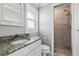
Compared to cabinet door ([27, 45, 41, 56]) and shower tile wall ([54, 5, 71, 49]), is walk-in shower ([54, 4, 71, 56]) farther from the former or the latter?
cabinet door ([27, 45, 41, 56])

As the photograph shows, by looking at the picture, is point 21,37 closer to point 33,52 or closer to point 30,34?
point 30,34

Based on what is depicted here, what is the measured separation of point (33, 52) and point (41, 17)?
0.49 metres

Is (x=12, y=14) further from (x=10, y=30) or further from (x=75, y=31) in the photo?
(x=75, y=31)

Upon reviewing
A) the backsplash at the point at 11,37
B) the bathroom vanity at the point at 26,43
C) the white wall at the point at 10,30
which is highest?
the white wall at the point at 10,30

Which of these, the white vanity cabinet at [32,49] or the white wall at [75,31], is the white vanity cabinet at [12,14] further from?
the white wall at [75,31]

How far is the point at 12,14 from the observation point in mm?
1396

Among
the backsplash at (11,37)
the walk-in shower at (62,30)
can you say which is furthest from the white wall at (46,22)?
the backsplash at (11,37)

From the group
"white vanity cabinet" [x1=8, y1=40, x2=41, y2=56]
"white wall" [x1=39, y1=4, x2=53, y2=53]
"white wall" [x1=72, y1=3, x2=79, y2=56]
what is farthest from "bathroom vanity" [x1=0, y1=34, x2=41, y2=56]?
"white wall" [x1=72, y1=3, x2=79, y2=56]

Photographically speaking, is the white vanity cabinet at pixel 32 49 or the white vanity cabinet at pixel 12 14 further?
the white vanity cabinet at pixel 12 14

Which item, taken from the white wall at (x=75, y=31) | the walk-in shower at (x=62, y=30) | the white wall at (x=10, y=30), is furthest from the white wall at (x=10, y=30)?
the white wall at (x=75, y=31)

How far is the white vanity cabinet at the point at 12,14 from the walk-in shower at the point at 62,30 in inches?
20.1

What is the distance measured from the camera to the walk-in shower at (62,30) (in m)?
1.32

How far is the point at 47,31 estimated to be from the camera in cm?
139

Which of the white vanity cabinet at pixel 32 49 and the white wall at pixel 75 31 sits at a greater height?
the white wall at pixel 75 31
